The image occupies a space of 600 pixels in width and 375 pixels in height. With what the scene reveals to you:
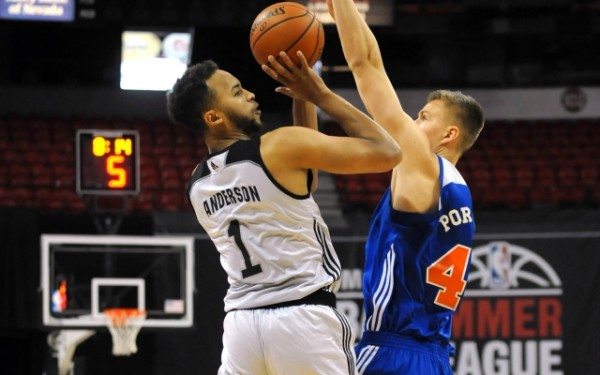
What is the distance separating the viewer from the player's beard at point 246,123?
364cm

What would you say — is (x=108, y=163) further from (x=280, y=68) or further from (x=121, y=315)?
(x=280, y=68)

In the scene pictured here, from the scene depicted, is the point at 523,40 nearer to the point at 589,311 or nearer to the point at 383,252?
the point at 589,311

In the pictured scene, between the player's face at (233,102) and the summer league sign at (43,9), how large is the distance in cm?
1140

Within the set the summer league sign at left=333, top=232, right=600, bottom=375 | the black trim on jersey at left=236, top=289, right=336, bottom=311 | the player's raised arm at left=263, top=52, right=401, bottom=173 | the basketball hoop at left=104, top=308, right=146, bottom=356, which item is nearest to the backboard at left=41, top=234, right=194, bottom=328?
the basketball hoop at left=104, top=308, right=146, bottom=356

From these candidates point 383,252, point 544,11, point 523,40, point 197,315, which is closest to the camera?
point 383,252

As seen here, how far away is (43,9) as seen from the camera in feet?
47.7

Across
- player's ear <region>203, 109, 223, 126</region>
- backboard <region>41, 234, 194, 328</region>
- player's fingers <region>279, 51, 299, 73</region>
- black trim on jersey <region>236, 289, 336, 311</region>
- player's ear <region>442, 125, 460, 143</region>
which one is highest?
player's fingers <region>279, 51, 299, 73</region>

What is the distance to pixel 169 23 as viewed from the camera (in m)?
14.5

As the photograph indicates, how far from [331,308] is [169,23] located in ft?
37.6

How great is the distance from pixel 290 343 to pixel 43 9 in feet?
39.8

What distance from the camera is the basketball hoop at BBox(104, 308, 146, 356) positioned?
8.73 metres

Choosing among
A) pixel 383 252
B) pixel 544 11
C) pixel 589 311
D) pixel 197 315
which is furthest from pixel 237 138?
pixel 544 11

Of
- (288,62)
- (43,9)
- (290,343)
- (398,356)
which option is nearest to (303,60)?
(288,62)

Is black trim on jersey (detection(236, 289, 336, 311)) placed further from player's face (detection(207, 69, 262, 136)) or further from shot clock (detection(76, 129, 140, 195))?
shot clock (detection(76, 129, 140, 195))
